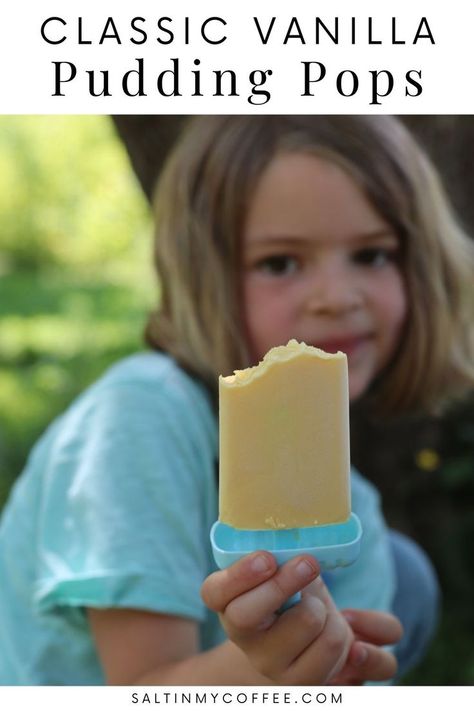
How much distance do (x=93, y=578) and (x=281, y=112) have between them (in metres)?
0.93

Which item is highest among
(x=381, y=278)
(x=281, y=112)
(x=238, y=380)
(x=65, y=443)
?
(x=281, y=112)

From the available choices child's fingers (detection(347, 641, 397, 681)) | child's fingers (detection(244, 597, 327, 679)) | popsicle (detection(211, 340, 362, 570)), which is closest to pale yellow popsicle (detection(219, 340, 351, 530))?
popsicle (detection(211, 340, 362, 570))

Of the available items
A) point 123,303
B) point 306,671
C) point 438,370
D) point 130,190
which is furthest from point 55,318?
point 306,671

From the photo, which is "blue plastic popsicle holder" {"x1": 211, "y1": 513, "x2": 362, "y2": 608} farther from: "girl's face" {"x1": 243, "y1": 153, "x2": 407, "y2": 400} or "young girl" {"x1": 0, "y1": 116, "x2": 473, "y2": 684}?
"girl's face" {"x1": 243, "y1": 153, "x2": 407, "y2": 400}

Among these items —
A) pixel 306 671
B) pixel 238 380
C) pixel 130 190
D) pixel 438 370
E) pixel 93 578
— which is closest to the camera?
pixel 238 380

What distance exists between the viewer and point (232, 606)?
1193 millimetres

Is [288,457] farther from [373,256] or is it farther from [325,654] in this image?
[373,256]

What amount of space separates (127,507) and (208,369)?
341mm

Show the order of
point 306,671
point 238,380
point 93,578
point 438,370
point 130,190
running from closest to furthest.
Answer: point 238,380 < point 306,671 < point 93,578 < point 438,370 < point 130,190

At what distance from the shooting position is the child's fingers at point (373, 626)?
1560 millimetres

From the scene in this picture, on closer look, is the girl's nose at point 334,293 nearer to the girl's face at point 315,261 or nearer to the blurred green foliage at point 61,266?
the girl's face at point 315,261

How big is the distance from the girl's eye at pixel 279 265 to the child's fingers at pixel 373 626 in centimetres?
61

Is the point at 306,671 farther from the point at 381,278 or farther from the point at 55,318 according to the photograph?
the point at 55,318

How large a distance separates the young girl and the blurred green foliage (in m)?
1.46
